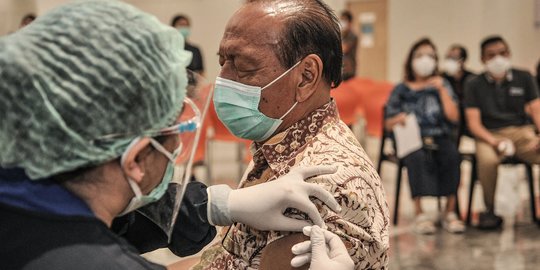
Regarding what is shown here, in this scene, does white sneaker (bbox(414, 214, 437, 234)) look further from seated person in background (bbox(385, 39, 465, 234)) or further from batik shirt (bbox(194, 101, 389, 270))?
batik shirt (bbox(194, 101, 389, 270))

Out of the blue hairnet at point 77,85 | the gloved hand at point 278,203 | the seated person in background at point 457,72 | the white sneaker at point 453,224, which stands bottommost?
the white sneaker at point 453,224

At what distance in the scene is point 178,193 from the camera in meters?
1.16

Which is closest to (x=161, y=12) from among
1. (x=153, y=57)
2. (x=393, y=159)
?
(x=393, y=159)

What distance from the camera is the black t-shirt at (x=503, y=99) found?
4719 millimetres

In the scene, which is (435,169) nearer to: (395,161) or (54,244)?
(395,161)

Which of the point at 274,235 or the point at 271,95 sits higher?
the point at 271,95

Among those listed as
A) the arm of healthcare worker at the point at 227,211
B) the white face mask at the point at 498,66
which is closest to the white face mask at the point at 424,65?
the white face mask at the point at 498,66

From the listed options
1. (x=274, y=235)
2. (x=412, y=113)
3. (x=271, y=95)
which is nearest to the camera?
(x=274, y=235)

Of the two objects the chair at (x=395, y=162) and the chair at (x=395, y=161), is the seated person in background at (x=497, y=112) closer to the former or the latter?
the chair at (x=395, y=162)

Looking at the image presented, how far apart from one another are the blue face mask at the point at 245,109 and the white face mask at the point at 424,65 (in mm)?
3276

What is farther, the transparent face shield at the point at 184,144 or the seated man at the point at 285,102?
the seated man at the point at 285,102

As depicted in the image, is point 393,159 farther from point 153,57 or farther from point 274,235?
point 153,57

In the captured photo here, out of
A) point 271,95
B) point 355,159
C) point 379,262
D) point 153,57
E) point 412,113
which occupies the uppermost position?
point 153,57

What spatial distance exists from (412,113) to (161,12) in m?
5.49
